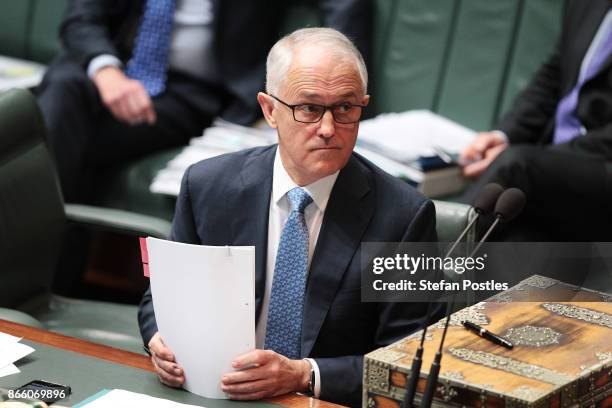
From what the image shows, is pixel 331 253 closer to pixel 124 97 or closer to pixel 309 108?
pixel 309 108

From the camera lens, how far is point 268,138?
158 inches

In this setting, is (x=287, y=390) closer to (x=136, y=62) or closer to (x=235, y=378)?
(x=235, y=378)

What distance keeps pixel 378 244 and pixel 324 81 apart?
350mm

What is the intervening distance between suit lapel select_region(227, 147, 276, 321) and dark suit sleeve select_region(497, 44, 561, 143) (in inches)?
62.5

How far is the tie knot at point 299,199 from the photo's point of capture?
239 centimetres

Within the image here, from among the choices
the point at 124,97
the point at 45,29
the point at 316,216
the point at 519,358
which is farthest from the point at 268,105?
the point at 45,29

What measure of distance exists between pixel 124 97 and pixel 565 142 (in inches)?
60.9

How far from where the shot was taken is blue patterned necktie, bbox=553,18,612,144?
3.64 metres

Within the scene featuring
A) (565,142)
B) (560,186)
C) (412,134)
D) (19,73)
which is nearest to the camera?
(560,186)

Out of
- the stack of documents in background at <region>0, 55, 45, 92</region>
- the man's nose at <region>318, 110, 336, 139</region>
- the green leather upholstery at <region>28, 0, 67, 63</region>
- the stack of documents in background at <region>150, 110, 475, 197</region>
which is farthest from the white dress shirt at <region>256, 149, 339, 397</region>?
the green leather upholstery at <region>28, 0, 67, 63</region>

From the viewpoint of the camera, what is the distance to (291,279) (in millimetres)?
2373

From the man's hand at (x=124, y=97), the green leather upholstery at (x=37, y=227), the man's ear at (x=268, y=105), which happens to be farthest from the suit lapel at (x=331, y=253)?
the man's hand at (x=124, y=97)

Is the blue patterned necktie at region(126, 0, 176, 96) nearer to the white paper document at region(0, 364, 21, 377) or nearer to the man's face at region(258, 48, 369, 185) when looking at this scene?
the man's face at region(258, 48, 369, 185)

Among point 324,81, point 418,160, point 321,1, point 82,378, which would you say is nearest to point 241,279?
point 82,378
